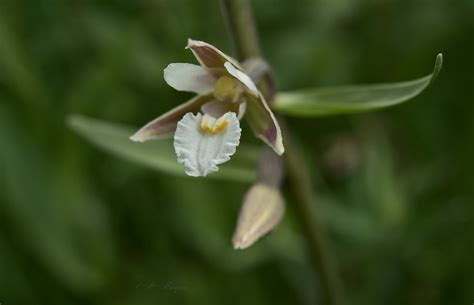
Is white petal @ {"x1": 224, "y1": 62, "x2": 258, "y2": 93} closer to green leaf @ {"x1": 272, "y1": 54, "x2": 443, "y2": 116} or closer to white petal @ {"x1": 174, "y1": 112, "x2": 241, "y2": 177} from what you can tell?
white petal @ {"x1": 174, "y1": 112, "x2": 241, "y2": 177}

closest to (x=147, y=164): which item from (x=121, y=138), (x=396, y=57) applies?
(x=121, y=138)

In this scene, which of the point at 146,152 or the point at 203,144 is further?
the point at 146,152

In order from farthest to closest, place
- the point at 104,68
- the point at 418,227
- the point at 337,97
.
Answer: the point at 104,68, the point at 418,227, the point at 337,97

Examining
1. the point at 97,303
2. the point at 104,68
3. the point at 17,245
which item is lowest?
the point at 97,303

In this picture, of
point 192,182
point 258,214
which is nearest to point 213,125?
point 258,214

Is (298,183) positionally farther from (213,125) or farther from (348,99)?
(213,125)

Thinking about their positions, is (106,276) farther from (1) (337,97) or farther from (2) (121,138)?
(1) (337,97)

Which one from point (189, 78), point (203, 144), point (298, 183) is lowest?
point (298, 183)

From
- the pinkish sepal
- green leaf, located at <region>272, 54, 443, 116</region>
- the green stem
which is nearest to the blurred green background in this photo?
the green stem
